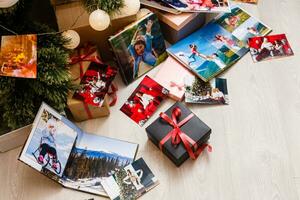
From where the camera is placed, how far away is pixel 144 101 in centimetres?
138

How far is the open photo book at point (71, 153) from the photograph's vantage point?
115 cm

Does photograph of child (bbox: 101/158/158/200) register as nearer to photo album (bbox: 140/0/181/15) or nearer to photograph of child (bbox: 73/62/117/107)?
photograph of child (bbox: 73/62/117/107)

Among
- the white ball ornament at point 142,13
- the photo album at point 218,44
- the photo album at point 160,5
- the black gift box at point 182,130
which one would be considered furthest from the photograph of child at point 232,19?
the black gift box at point 182,130

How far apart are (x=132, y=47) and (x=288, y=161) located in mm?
772

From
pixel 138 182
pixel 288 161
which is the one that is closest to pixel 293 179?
pixel 288 161

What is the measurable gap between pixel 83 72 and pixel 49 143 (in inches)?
12.3

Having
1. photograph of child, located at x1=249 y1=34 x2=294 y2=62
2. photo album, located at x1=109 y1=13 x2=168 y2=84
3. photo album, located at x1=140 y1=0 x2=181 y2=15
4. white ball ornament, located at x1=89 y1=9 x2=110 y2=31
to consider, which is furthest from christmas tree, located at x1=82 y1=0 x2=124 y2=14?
photograph of child, located at x1=249 y1=34 x2=294 y2=62

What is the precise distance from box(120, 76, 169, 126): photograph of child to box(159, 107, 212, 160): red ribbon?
136 mm

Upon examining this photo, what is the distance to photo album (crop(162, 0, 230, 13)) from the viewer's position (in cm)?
142

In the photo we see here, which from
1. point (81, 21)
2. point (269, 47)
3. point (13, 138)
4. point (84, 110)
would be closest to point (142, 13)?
point (81, 21)

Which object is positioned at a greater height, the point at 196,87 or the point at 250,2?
the point at 250,2

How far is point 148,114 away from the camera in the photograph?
1363 mm

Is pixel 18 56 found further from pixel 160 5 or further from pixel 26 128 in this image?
pixel 160 5

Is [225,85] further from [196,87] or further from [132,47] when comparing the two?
[132,47]
